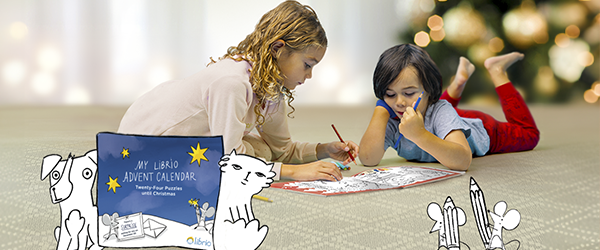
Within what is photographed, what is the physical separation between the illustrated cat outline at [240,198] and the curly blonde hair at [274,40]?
27 cm

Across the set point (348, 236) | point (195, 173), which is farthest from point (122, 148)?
point (348, 236)

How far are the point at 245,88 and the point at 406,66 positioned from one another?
40 centimetres

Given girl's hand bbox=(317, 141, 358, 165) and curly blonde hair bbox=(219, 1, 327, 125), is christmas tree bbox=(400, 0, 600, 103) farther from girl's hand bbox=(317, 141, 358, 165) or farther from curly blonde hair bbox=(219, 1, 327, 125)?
curly blonde hair bbox=(219, 1, 327, 125)

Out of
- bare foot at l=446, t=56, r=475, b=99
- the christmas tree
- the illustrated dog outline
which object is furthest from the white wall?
the illustrated dog outline

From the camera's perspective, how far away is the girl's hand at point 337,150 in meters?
1.09

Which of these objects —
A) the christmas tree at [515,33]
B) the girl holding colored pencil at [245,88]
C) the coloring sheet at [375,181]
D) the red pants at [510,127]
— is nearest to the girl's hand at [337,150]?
the coloring sheet at [375,181]

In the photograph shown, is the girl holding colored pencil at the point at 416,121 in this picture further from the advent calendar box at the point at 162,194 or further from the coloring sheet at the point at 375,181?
the advent calendar box at the point at 162,194

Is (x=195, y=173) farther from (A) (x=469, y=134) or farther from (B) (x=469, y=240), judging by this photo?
(A) (x=469, y=134)

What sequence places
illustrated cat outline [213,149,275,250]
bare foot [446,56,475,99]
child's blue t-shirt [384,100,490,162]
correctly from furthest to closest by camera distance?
bare foot [446,56,475,99]
child's blue t-shirt [384,100,490,162]
illustrated cat outline [213,149,275,250]

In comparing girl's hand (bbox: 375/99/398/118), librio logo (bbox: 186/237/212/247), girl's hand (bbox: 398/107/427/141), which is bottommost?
librio logo (bbox: 186/237/212/247)

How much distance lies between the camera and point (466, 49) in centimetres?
232

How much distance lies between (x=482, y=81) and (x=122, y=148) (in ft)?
7.79

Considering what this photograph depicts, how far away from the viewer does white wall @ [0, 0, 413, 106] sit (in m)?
2.22

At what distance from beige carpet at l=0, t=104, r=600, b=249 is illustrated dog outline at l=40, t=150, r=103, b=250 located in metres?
0.06
